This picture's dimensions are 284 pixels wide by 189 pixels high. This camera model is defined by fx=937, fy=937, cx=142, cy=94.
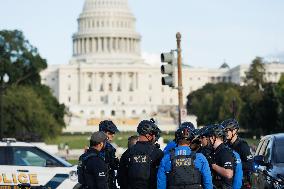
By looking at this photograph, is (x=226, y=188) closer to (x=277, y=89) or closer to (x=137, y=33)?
(x=277, y=89)

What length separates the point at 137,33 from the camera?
187750mm

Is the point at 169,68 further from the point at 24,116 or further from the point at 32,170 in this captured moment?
the point at 24,116

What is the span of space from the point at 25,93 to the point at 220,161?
60013 millimetres

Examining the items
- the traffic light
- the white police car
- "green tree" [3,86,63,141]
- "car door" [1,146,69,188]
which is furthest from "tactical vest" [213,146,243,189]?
"green tree" [3,86,63,141]

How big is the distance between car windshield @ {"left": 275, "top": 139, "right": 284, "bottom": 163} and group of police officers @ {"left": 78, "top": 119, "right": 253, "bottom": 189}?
361 cm

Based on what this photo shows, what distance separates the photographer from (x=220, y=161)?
36.0 feet

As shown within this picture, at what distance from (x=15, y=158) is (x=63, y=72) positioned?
6790 inches

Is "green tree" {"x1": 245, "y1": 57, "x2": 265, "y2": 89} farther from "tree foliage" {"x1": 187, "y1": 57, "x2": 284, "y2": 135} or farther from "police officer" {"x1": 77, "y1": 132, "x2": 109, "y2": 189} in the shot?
"police officer" {"x1": 77, "y1": 132, "x2": 109, "y2": 189}

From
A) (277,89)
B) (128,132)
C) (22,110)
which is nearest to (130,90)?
(128,132)

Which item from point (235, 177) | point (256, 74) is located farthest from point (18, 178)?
point (256, 74)

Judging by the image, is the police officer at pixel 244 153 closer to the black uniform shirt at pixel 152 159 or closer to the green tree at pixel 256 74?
the black uniform shirt at pixel 152 159

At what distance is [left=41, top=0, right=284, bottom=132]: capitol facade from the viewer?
603 ft

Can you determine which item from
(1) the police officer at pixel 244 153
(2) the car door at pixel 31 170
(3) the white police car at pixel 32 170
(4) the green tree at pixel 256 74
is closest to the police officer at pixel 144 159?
(1) the police officer at pixel 244 153

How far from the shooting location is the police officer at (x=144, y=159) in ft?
35.2
